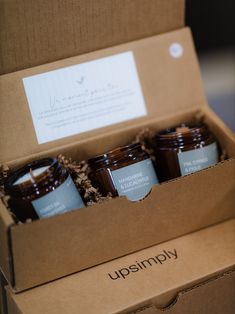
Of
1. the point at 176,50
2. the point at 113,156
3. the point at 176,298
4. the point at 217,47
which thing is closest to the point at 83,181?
the point at 113,156

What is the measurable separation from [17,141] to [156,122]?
1.09 ft

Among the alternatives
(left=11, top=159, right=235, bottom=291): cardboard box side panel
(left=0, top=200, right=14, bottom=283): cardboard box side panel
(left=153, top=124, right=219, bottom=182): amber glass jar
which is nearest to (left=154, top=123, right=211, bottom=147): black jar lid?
(left=153, top=124, right=219, bottom=182): amber glass jar

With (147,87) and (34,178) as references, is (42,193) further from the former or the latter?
(147,87)

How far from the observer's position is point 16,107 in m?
1.27

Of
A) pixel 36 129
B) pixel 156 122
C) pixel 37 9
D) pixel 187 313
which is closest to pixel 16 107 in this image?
pixel 36 129

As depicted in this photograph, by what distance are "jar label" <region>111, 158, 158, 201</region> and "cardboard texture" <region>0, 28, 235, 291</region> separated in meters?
0.06

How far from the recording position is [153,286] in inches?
43.8

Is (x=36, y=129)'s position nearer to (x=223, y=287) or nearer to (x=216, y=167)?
(x=216, y=167)

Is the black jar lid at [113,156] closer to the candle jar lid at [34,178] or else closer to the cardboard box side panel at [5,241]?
the candle jar lid at [34,178]

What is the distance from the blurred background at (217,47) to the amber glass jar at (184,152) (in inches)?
40.9

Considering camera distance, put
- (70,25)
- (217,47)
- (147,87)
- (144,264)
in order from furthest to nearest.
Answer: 1. (217,47)
2. (147,87)
3. (70,25)
4. (144,264)

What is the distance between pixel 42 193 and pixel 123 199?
0.15 m

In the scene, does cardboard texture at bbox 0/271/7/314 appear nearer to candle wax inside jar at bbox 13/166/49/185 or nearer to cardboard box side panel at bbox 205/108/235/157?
candle wax inside jar at bbox 13/166/49/185

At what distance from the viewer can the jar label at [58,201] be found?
1107 millimetres
